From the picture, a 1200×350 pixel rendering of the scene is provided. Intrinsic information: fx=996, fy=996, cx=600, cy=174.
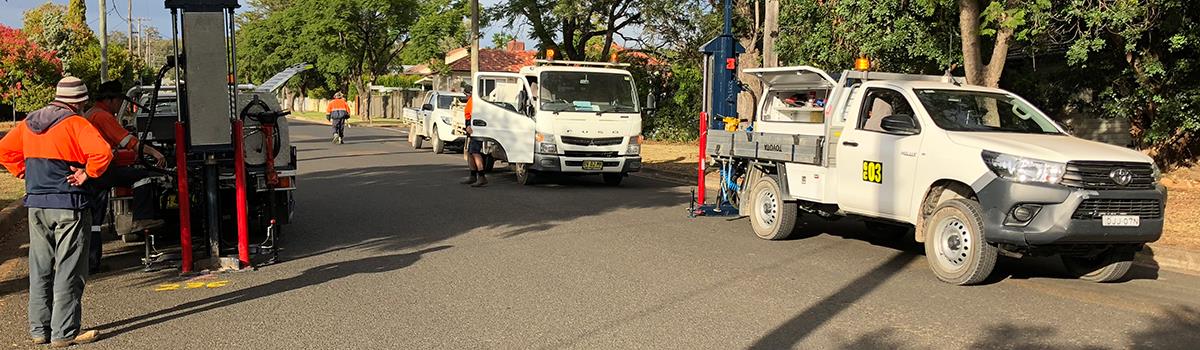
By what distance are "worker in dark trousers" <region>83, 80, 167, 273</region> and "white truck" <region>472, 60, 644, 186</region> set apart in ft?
25.5

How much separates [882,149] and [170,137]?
22.6 ft

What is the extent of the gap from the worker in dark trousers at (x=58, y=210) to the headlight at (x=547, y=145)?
33.7 feet

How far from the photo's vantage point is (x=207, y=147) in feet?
26.8

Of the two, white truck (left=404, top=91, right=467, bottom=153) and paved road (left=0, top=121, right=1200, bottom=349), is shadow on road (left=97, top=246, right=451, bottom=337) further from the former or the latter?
white truck (left=404, top=91, right=467, bottom=153)

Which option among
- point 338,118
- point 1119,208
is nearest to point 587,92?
point 1119,208

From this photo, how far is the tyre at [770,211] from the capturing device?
10375 mm

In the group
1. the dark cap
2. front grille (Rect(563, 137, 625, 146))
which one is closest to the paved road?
the dark cap

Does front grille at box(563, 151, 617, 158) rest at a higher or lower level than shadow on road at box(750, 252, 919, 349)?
higher

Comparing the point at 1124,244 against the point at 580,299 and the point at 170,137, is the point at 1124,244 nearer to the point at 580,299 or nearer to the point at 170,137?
the point at 580,299

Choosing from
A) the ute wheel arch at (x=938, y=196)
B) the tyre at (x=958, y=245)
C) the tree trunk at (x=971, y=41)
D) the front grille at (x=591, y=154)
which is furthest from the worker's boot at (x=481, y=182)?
the tyre at (x=958, y=245)

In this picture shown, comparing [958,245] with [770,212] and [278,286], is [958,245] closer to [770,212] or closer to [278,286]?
[770,212]

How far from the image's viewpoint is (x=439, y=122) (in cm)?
2505

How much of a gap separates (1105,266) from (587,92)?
380 inches

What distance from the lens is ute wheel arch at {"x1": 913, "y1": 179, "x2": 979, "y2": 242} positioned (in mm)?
8172
